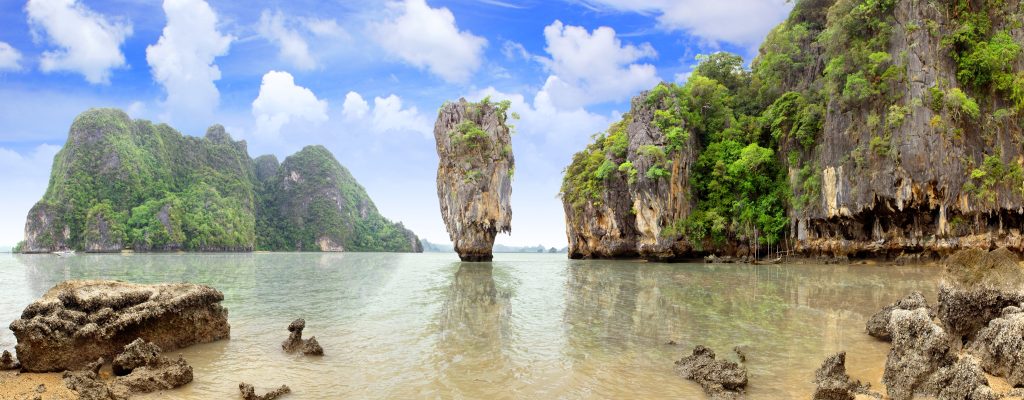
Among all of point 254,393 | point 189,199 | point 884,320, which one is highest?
point 189,199

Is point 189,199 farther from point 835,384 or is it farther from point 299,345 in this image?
point 835,384

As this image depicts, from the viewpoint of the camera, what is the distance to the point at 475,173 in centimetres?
3569

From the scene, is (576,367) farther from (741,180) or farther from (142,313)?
(741,180)

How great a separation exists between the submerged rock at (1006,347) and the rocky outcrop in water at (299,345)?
25.5 ft

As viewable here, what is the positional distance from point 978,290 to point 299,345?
8.92 m

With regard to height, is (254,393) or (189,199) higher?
(189,199)

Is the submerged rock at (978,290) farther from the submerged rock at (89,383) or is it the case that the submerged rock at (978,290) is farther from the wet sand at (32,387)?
the wet sand at (32,387)

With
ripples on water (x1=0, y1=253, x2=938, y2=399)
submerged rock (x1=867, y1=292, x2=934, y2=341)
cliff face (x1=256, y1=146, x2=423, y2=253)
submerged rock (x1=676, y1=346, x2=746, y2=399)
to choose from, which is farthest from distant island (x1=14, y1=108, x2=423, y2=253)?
submerged rock (x1=867, y1=292, x2=934, y2=341)

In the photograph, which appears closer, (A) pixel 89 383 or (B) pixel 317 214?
(A) pixel 89 383

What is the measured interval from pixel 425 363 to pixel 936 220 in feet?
86.1

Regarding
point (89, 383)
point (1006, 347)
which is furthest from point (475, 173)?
point (1006, 347)

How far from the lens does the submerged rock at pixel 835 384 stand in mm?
4961

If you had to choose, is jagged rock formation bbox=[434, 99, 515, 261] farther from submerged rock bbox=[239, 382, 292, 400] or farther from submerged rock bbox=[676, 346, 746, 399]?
submerged rock bbox=[239, 382, 292, 400]

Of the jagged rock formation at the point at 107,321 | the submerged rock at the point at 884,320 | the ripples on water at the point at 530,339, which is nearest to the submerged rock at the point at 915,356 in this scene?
the ripples on water at the point at 530,339
